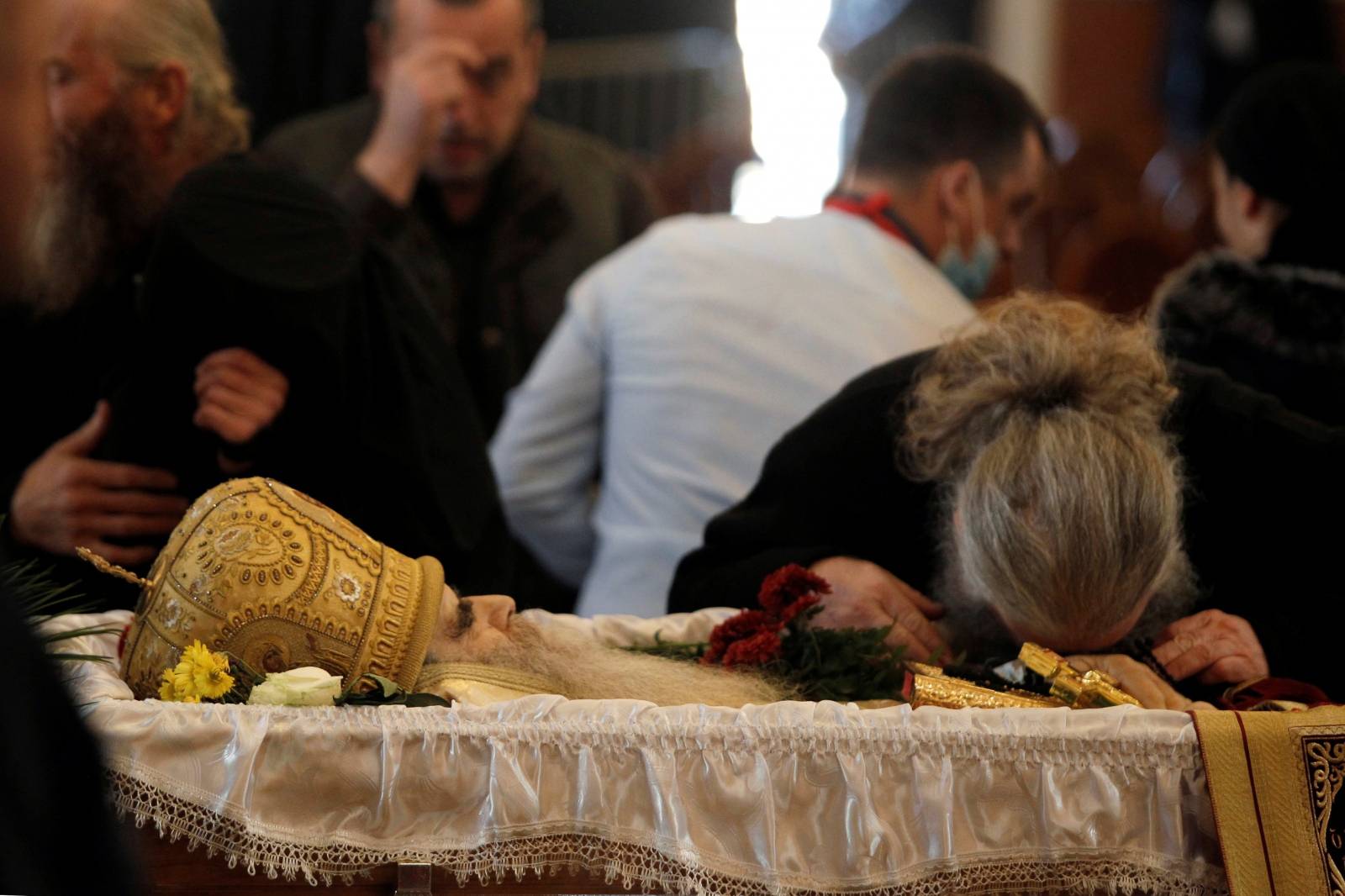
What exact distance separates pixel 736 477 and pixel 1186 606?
3.30 feet

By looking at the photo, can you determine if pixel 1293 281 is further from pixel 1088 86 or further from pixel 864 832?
pixel 1088 86

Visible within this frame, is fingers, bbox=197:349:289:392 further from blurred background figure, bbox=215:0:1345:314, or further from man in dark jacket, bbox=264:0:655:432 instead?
blurred background figure, bbox=215:0:1345:314

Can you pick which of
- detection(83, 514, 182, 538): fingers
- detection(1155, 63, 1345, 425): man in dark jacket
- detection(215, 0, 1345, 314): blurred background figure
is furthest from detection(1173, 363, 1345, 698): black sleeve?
detection(215, 0, 1345, 314): blurred background figure

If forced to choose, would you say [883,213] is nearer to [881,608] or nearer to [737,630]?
[881,608]

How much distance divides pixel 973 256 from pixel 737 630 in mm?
1486

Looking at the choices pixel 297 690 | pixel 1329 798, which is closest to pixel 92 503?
pixel 297 690

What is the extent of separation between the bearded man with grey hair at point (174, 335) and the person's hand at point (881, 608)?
63cm

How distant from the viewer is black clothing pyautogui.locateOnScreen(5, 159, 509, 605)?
2.42m

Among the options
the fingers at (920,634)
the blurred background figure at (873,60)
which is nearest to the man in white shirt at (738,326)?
the fingers at (920,634)

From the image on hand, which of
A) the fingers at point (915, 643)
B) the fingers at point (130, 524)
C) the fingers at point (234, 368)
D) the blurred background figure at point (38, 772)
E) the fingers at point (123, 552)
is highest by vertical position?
the blurred background figure at point (38, 772)

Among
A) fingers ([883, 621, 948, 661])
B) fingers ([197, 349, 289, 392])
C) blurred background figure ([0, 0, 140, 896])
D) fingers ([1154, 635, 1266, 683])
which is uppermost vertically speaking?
blurred background figure ([0, 0, 140, 896])

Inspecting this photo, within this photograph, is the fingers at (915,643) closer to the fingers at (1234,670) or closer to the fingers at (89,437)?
the fingers at (1234,670)

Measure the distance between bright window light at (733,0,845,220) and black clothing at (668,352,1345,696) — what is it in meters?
4.39

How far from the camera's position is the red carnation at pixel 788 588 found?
2.27 meters
